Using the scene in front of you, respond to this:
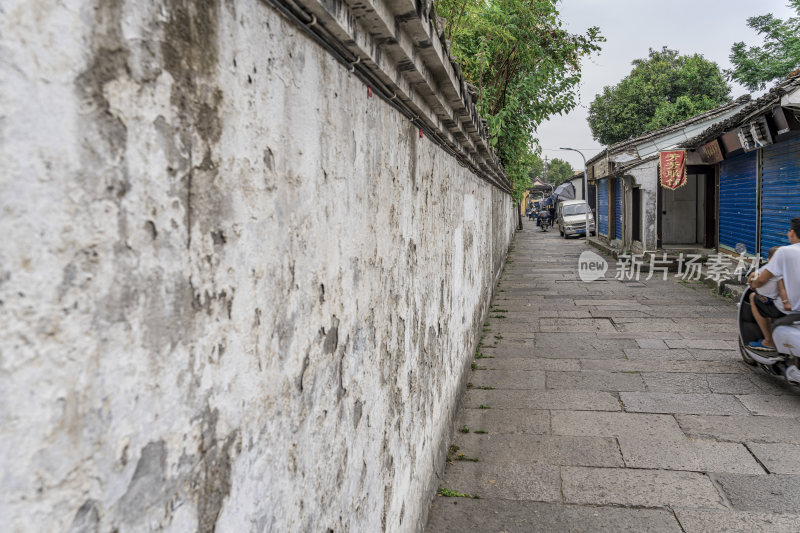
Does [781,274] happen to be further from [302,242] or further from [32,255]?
[32,255]

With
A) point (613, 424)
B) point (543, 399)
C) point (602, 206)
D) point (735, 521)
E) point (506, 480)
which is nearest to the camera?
point (735, 521)

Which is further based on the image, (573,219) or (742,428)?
(573,219)

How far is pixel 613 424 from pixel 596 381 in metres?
1.18

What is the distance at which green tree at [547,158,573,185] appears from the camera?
273 feet

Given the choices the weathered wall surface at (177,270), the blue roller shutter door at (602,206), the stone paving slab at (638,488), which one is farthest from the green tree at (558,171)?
the weathered wall surface at (177,270)

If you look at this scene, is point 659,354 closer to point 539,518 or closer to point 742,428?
point 742,428

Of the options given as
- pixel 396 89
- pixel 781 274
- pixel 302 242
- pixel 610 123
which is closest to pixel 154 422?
pixel 302 242

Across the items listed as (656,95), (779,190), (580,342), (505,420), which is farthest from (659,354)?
(656,95)

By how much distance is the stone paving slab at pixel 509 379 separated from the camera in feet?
19.1

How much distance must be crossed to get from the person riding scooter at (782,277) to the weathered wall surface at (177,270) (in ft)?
14.9

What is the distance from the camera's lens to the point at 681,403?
522cm

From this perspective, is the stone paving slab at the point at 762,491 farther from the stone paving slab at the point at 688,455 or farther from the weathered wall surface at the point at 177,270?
the weathered wall surface at the point at 177,270

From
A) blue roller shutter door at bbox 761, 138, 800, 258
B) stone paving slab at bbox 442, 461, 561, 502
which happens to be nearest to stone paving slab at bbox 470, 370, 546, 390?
stone paving slab at bbox 442, 461, 561, 502

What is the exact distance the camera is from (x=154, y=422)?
3.14ft
